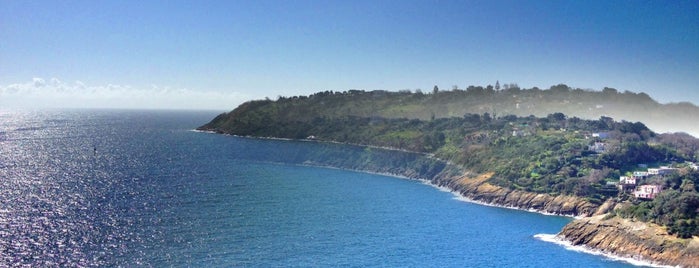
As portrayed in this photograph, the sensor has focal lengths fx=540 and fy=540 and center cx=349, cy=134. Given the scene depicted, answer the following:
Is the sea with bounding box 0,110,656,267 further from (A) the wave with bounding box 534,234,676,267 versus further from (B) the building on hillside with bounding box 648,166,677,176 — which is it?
(B) the building on hillside with bounding box 648,166,677,176

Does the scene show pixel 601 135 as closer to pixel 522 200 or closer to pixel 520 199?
pixel 520 199

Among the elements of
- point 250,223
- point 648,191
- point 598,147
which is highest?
point 598,147

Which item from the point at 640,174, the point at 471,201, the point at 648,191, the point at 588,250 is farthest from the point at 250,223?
the point at 640,174

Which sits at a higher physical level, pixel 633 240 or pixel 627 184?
pixel 627 184

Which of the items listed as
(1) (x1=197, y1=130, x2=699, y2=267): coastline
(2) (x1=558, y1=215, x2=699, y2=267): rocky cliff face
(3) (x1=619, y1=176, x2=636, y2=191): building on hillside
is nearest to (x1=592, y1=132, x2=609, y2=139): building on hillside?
(1) (x1=197, y1=130, x2=699, y2=267): coastline

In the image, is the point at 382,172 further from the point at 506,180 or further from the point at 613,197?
the point at 613,197
